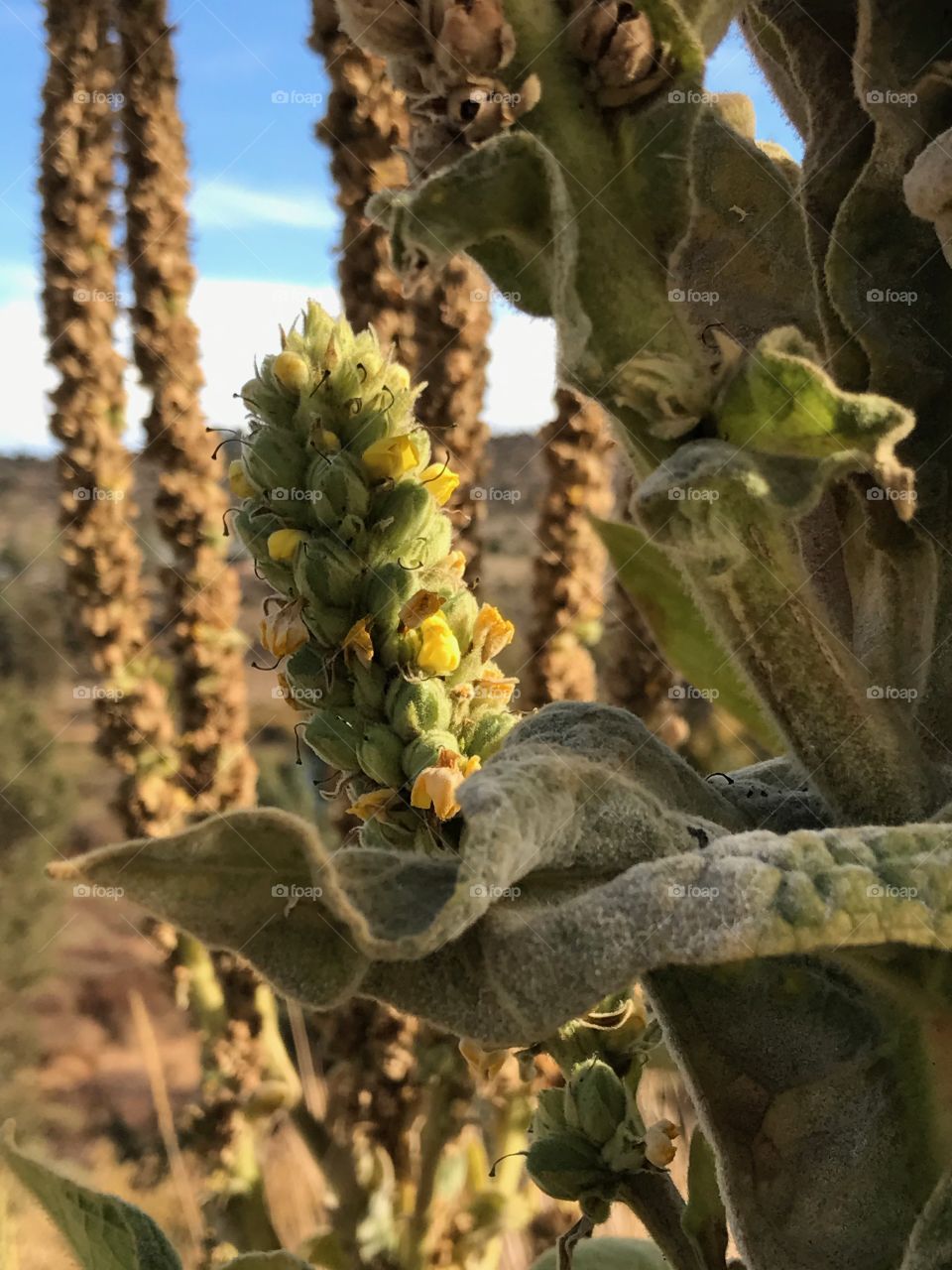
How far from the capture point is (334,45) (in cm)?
296

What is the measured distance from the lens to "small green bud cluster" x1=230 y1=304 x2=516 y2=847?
0.58m

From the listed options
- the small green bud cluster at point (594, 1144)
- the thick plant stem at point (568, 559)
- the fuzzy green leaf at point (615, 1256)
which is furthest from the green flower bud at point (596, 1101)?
the thick plant stem at point (568, 559)

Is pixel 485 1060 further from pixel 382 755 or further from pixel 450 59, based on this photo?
pixel 450 59

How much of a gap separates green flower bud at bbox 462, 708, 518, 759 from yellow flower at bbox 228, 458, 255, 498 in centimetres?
18

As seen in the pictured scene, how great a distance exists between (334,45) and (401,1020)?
2.41 m

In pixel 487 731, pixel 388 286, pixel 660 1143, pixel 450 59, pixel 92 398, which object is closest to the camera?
pixel 450 59

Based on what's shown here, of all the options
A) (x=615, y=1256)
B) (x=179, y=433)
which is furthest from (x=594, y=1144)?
(x=179, y=433)

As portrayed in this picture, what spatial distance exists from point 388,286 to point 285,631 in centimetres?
250

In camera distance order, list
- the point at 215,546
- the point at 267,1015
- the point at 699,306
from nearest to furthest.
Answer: the point at 699,306, the point at 267,1015, the point at 215,546

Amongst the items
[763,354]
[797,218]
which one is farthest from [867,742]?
[797,218]

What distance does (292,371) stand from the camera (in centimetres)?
59

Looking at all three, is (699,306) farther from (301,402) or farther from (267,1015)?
(267,1015)

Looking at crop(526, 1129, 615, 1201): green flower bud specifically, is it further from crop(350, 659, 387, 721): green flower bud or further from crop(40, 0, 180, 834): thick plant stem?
crop(40, 0, 180, 834): thick plant stem

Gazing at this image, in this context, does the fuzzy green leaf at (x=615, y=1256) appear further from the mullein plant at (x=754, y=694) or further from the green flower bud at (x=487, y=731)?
the green flower bud at (x=487, y=731)
